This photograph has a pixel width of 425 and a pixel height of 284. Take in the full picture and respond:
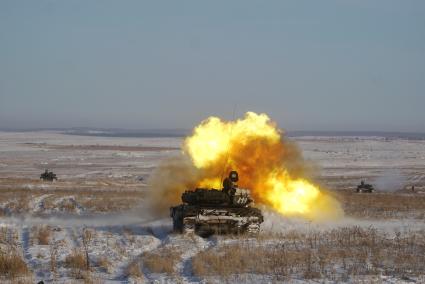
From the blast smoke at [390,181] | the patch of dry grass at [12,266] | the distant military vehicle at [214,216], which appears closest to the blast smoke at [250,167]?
the distant military vehicle at [214,216]

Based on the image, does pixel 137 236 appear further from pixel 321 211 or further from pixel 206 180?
pixel 321 211

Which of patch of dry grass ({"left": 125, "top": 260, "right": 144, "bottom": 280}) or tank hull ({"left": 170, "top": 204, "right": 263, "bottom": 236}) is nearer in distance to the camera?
patch of dry grass ({"left": 125, "top": 260, "right": 144, "bottom": 280})

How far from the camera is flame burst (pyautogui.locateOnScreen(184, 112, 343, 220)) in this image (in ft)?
95.2

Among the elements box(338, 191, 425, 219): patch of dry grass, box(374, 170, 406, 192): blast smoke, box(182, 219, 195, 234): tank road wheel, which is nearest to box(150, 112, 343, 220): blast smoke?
box(338, 191, 425, 219): patch of dry grass

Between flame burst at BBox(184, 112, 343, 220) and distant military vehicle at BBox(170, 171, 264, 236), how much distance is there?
4.85 meters

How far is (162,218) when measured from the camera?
2875 centimetres

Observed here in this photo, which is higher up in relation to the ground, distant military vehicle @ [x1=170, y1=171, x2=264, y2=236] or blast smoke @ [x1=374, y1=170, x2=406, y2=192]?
blast smoke @ [x1=374, y1=170, x2=406, y2=192]

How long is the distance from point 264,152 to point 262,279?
50.2ft

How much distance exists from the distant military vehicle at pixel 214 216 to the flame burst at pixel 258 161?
485cm

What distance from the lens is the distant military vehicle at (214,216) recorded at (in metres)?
22.8

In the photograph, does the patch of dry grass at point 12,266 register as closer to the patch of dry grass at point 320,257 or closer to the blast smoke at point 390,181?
the patch of dry grass at point 320,257

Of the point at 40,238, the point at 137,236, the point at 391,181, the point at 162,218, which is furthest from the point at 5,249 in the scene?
the point at 391,181

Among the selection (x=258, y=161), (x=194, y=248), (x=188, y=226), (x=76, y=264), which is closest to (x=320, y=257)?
(x=194, y=248)

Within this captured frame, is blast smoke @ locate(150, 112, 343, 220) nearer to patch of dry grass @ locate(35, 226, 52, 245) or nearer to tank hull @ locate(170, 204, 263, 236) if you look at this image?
tank hull @ locate(170, 204, 263, 236)
